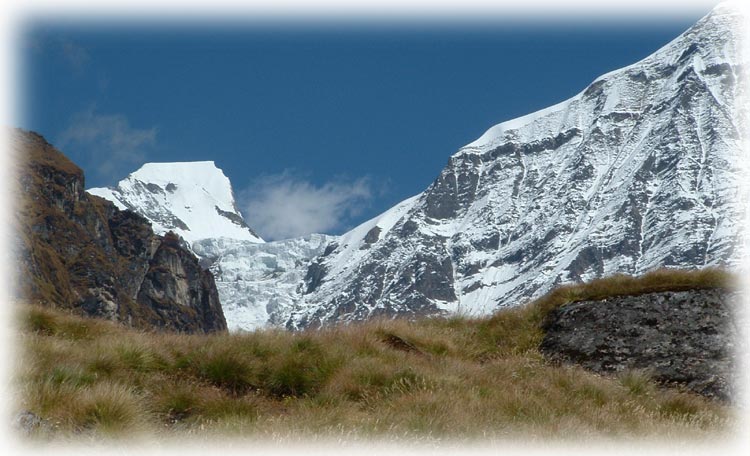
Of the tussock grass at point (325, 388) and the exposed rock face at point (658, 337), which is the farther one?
the exposed rock face at point (658, 337)

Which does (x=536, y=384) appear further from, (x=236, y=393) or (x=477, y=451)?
(x=236, y=393)

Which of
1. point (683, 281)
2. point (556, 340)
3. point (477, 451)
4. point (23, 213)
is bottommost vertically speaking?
point (477, 451)

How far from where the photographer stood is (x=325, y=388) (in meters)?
11.0

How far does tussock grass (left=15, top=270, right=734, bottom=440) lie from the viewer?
29.3 ft

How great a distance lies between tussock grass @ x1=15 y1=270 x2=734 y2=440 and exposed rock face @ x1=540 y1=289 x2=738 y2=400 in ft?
1.95

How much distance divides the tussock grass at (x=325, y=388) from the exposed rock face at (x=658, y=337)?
60cm

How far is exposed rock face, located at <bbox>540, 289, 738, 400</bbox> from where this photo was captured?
13.6 metres

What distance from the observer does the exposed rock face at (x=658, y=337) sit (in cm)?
1355

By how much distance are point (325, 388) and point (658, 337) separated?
6498mm

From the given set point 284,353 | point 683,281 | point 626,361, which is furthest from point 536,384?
point 683,281

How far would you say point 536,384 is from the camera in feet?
39.1

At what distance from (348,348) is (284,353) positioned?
107 centimetres

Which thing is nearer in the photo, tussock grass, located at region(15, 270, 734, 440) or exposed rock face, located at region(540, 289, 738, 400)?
tussock grass, located at region(15, 270, 734, 440)

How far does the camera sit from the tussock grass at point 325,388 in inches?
351
